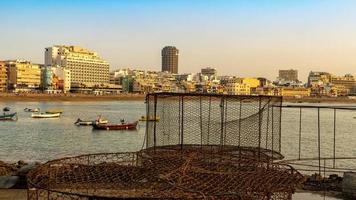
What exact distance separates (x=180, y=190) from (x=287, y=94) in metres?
163

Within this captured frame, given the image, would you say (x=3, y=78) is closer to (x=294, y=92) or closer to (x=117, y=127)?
(x=294, y=92)

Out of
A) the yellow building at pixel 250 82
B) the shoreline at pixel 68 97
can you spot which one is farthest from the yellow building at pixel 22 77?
the yellow building at pixel 250 82

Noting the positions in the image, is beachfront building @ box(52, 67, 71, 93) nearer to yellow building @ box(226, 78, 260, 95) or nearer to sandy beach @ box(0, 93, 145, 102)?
sandy beach @ box(0, 93, 145, 102)

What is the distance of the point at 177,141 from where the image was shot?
45.1 ft

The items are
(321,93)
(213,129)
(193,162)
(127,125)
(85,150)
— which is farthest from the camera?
(321,93)

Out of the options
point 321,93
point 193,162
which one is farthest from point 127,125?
point 321,93

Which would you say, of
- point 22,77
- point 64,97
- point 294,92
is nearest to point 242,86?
point 294,92

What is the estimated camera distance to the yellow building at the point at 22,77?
139m

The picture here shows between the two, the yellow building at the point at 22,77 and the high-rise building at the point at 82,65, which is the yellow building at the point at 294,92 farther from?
the yellow building at the point at 22,77

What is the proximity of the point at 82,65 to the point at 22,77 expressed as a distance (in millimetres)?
28901

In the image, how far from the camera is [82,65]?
16675cm

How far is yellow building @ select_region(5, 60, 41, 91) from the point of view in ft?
456

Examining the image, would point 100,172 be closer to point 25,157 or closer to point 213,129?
point 213,129

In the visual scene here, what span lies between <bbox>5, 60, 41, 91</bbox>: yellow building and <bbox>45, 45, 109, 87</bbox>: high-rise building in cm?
1322
